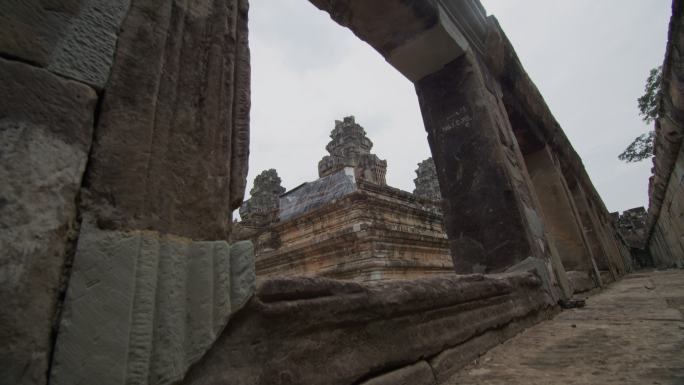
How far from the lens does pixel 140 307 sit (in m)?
0.61

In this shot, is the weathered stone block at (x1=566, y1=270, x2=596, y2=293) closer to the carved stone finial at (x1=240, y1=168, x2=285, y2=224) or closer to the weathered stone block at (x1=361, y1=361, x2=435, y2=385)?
the weathered stone block at (x1=361, y1=361, x2=435, y2=385)

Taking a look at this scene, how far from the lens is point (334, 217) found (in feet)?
23.4

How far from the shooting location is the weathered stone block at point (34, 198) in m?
0.50

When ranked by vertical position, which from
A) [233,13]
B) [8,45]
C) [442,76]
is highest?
[442,76]

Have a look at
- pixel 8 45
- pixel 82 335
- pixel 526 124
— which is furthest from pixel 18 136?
pixel 526 124

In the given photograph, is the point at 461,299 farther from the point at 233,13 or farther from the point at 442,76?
the point at 442,76

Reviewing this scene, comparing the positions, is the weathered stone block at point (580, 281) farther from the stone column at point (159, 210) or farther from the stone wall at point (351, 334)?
the stone column at point (159, 210)

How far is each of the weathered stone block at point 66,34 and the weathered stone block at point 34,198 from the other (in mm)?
39

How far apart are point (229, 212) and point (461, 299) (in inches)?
39.2

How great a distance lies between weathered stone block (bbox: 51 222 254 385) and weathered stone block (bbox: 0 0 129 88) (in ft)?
1.04

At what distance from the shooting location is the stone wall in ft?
2.42

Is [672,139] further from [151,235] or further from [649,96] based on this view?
[649,96]

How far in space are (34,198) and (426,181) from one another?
46.6 feet

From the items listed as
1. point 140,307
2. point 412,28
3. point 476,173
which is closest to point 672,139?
point 476,173
